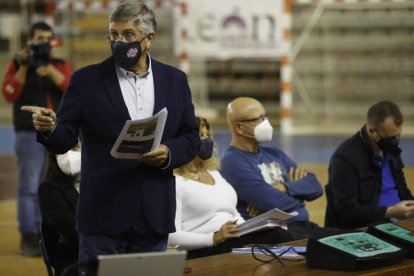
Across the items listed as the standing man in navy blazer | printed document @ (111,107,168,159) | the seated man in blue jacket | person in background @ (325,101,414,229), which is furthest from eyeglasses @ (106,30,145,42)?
person in background @ (325,101,414,229)

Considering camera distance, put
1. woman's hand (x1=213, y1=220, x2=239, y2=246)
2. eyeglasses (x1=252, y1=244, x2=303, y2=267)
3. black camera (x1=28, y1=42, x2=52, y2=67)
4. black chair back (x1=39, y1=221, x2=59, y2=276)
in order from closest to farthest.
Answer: eyeglasses (x1=252, y1=244, x2=303, y2=267) → black chair back (x1=39, y1=221, x2=59, y2=276) → woman's hand (x1=213, y1=220, x2=239, y2=246) → black camera (x1=28, y1=42, x2=52, y2=67)

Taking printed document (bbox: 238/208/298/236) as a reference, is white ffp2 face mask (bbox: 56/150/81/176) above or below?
above

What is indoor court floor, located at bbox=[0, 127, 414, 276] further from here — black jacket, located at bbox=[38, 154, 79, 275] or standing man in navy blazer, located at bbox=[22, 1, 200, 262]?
standing man in navy blazer, located at bbox=[22, 1, 200, 262]

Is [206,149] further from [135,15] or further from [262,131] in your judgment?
[135,15]

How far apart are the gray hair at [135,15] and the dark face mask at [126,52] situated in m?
0.07

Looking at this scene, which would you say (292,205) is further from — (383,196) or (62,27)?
(62,27)

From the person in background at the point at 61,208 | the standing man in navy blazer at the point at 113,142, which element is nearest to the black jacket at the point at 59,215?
the person in background at the point at 61,208

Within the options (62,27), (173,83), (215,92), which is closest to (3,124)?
(62,27)

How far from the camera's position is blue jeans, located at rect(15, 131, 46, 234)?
6586 mm

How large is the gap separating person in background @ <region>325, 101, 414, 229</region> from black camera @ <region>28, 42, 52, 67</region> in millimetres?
2302

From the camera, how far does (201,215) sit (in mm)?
4551

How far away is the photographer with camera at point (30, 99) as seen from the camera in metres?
6.56

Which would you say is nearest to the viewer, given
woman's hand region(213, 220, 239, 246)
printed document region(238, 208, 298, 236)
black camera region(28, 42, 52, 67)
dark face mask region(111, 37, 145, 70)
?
→ dark face mask region(111, 37, 145, 70)

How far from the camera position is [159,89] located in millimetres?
3412
